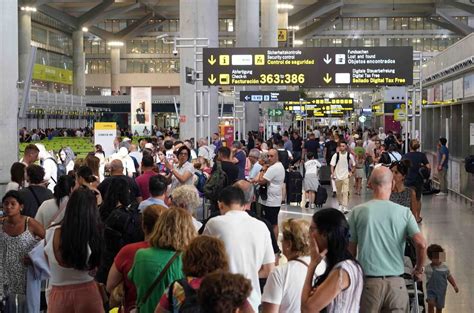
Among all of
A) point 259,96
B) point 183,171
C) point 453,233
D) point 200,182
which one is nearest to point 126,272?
point 183,171

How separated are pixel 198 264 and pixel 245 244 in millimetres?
1792

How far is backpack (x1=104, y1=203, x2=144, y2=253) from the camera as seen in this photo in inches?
273

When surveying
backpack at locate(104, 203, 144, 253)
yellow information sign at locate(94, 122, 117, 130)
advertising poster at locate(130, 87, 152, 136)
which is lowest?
backpack at locate(104, 203, 144, 253)

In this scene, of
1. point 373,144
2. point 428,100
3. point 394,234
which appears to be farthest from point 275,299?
point 428,100

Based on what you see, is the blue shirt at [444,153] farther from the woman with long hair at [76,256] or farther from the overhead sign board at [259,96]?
the woman with long hair at [76,256]

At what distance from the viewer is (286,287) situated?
5180mm

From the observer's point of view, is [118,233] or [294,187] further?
[294,187]

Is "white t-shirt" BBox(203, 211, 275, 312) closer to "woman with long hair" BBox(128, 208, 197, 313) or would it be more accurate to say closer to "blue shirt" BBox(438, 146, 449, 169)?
"woman with long hair" BBox(128, 208, 197, 313)

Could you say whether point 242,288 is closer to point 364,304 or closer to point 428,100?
point 364,304

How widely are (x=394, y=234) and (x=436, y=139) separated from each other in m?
24.3

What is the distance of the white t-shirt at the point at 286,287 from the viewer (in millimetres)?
5145

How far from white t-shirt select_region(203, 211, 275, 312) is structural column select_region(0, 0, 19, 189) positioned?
10.3m

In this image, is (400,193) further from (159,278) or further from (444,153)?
(444,153)

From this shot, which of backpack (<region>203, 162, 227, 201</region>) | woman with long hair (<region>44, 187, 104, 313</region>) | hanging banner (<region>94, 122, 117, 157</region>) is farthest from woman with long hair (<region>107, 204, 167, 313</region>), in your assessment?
hanging banner (<region>94, 122, 117, 157</region>)
